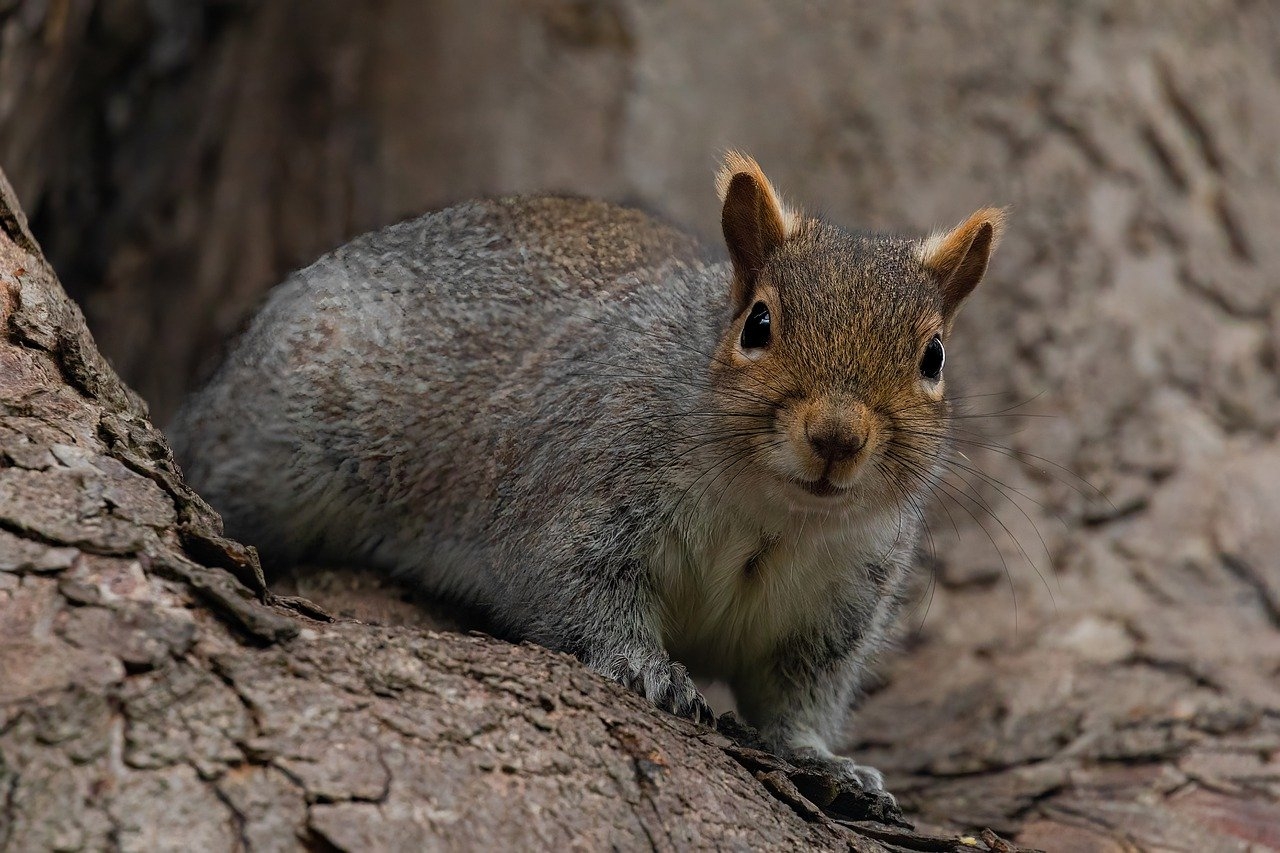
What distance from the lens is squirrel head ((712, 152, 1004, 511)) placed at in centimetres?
339

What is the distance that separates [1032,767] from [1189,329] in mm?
2582

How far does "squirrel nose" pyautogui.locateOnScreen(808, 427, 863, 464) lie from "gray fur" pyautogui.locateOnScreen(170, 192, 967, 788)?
192 mm

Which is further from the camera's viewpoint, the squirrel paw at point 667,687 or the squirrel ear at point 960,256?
the squirrel ear at point 960,256

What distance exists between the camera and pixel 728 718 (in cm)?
357

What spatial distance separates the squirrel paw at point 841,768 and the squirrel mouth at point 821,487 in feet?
A: 2.74

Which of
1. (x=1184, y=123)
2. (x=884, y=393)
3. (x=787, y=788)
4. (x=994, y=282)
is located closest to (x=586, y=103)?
(x=994, y=282)

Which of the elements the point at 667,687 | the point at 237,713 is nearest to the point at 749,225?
the point at 667,687

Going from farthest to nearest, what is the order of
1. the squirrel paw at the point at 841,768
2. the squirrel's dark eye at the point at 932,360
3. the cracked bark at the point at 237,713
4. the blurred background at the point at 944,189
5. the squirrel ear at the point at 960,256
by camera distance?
1. the blurred background at the point at 944,189
2. the squirrel ear at the point at 960,256
3. the squirrel paw at the point at 841,768
4. the squirrel's dark eye at the point at 932,360
5. the cracked bark at the point at 237,713

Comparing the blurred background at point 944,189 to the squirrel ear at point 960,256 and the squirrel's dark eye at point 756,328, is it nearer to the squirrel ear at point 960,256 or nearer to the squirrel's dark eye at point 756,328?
the squirrel ear at point 960,256

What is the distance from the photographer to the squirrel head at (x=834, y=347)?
3387 mm

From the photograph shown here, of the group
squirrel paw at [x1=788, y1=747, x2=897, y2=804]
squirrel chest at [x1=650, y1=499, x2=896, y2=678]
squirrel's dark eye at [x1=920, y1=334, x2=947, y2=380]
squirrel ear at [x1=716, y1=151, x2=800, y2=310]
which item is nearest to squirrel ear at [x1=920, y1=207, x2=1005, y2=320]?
squirrel's dark eye at [x1=920, y1=334, x2=947, y2=380]

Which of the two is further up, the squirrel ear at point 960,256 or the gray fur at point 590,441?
the squirrel ear at point 960,256

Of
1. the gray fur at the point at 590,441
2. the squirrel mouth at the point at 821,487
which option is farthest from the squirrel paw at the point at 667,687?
the squirrel mouth at the point at 821,487

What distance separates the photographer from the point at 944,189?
662cm
